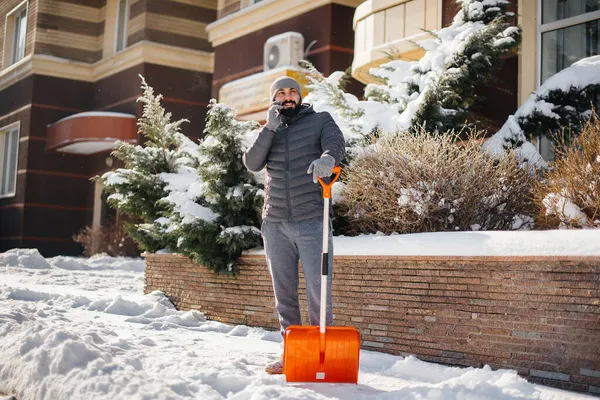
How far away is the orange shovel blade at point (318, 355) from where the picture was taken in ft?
14.7

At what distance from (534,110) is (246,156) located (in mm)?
4243

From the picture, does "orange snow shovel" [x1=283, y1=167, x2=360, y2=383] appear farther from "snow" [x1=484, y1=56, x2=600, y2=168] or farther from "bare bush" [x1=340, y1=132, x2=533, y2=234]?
"snow" [x1=484, y1=56, x2=600, y2=168]

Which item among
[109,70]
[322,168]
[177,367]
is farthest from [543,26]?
[109,70]

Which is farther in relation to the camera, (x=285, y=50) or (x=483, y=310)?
(x=285, y=50)

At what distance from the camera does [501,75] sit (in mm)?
9953

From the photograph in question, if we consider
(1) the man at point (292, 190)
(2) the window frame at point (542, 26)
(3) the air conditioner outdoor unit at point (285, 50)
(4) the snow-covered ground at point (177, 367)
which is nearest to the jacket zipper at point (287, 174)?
(1) the man at point (292, 190)

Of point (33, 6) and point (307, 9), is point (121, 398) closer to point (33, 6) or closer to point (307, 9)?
point (307, 9)

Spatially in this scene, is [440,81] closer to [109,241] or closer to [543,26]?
[543,26]

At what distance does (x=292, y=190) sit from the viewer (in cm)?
513

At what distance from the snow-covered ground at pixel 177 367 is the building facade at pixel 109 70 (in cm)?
572

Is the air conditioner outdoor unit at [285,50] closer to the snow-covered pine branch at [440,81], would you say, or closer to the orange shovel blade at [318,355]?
the snow-covered pine branch at [440,81]

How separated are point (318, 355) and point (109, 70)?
17.8 metres

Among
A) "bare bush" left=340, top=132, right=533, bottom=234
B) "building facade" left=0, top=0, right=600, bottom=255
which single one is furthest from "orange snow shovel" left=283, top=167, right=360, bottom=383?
"building facade" left=0, top=0, right=600, bottom=255

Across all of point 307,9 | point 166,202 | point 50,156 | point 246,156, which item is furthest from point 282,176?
point 50,156
